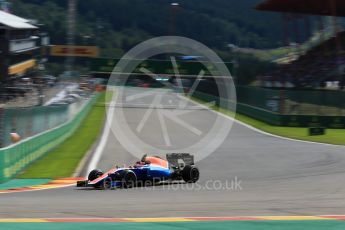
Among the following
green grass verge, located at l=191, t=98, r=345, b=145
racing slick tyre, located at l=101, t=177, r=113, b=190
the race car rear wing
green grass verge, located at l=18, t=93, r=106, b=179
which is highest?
the race car rear wing

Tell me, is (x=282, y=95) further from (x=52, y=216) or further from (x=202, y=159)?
(x=52, y=216)

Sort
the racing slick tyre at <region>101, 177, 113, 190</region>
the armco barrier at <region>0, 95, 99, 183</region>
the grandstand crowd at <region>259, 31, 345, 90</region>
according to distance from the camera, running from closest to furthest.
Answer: the racing slick tyre at <region>101, 177, 113, 190</region>, the armco barrier at <region>0, 95, 99, 183</region>, the grandstand crowd at <region>259, 31, 345, 90</region>

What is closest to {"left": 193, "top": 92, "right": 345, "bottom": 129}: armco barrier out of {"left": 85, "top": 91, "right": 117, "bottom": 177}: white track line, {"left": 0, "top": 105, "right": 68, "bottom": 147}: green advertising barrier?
{"left": 85, "top": 91, "right": 117, "bottom": 177}: white track line

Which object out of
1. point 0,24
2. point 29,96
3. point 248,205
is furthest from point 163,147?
point 0,24

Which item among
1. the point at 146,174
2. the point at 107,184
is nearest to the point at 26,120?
the point at 146,174

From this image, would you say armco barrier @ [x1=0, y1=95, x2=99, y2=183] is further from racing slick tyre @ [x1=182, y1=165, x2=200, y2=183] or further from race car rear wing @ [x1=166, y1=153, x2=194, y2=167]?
racing slick tyre @ [x1=182, y1=165, x2=200, y2=183]

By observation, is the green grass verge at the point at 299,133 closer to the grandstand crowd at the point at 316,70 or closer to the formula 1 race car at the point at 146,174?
the formula 1 race car at the point at 146,174

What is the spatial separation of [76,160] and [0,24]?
57468 mm

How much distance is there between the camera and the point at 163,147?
24.3 metres

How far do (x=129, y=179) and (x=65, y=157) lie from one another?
8.73 metres

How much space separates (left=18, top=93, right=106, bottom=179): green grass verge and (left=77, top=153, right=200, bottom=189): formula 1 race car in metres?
3.29

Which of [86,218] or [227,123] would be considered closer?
[86,218]

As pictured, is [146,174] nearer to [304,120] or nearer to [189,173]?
[189,173]

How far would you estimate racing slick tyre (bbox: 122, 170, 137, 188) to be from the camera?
1191cm
